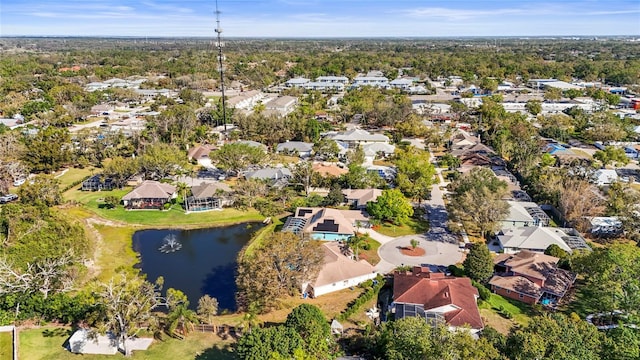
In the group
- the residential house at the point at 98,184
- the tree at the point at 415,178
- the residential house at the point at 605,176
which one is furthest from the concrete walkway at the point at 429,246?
the residential house at the point at 98,184

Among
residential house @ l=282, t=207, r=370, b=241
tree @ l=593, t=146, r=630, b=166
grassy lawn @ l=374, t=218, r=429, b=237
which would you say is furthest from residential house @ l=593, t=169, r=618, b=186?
residential house @ l=282, t=207, r=370, b=241

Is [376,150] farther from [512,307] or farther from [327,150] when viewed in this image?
[512,307]

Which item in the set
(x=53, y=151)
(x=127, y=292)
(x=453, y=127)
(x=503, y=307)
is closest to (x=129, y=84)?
(x=53, y=151)

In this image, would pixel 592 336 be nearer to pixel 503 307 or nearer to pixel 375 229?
pixel 503 307

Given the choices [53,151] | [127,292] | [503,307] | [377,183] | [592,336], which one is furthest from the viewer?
[53,151]

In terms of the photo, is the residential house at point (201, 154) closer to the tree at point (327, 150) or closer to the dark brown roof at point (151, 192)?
the dark brown roof at point (151, 192)

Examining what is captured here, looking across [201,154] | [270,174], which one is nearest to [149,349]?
[270,174]

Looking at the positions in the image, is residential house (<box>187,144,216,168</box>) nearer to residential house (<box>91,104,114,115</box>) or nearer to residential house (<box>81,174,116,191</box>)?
residential house (<box>81,174,116,191</box>)
